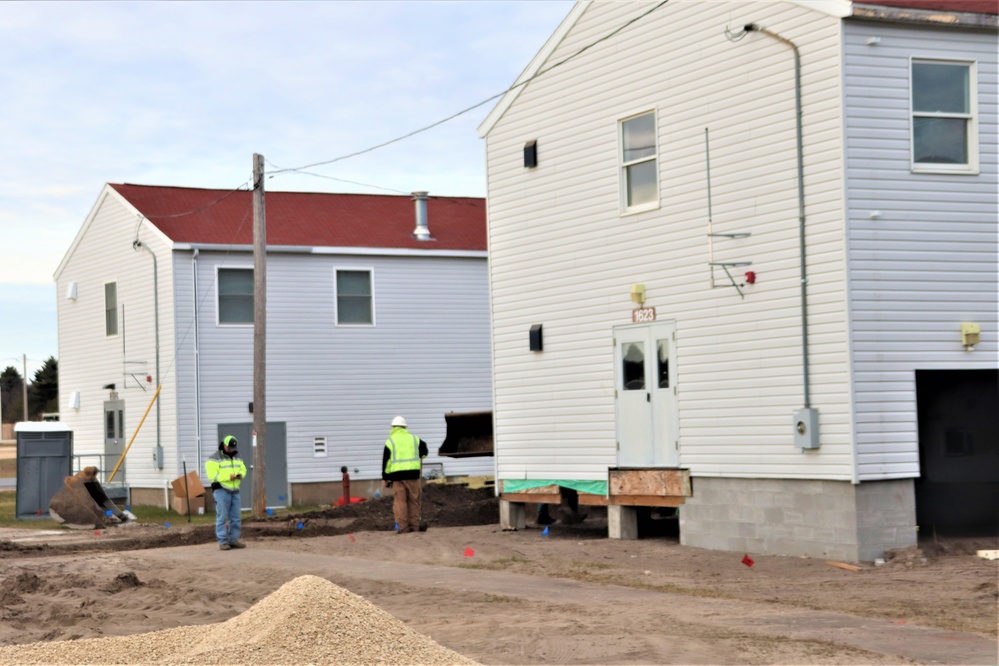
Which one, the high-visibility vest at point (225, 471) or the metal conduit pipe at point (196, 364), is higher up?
the metal conduit pipe at point (196, 364)

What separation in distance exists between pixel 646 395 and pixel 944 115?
5.53 meters

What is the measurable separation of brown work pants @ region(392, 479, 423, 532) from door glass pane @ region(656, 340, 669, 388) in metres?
5.25

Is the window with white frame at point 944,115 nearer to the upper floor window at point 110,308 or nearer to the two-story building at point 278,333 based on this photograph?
the two-story building at point 278,333

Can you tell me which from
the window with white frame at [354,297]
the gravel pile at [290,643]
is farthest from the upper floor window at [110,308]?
the gravel pile at [290,643]

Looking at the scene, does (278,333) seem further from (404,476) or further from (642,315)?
(642,315)

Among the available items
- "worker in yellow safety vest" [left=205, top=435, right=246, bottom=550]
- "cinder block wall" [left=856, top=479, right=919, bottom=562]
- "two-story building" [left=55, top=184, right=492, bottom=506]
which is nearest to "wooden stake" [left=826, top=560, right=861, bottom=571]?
"cinder block wall" [left=856, top=479, right=919, bottom=562]

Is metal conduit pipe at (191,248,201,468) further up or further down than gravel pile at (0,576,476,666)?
further up

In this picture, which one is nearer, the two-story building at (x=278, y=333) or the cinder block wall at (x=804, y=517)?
the cinder block wall at (x=804, y=517)

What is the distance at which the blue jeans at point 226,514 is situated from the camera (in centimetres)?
2036

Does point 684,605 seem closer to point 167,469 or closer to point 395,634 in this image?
point 395,634

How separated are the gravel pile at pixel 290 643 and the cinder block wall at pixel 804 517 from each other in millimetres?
7210

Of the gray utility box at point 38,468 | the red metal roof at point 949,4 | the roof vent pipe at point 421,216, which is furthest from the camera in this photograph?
the roof vent pipe at point 421,216

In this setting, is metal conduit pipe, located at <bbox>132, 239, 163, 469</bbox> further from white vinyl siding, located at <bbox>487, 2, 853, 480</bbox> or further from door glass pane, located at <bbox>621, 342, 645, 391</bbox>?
door glass pane, located at <bbox>621, 342, 645, 391</bbox>

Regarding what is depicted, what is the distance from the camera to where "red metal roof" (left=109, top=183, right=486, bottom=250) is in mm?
32250
